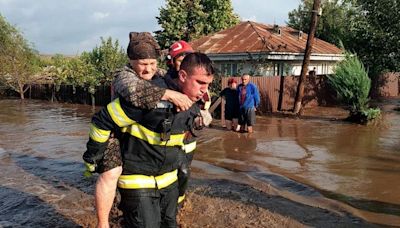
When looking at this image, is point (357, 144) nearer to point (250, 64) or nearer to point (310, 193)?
point (310, 193)

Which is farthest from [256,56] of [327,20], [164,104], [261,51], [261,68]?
[327,20]

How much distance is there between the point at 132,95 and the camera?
2904 mm

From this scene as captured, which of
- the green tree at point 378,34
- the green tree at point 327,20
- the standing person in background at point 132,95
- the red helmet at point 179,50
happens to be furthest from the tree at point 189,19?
the standing person in background at point 132,95

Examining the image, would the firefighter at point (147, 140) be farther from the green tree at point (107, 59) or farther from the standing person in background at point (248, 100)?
the green tree at point (107, 59)

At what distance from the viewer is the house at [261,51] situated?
73.5 ft

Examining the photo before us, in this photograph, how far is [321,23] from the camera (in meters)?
45.8

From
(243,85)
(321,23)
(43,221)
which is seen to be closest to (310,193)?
(43,221)

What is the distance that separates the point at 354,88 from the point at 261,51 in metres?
8.37

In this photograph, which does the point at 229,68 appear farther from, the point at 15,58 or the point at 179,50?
the point at 179,50

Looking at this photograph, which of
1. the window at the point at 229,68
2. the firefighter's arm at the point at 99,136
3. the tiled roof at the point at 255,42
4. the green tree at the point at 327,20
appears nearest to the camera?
the firefighter's arm at the point at 99,136

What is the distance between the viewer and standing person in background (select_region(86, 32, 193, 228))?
2.91 m

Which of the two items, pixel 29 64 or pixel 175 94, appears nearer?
pixel 175 94

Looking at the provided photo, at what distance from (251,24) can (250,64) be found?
309 inches

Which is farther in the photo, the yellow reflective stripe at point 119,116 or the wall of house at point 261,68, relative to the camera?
the wall of house at point 261,68
